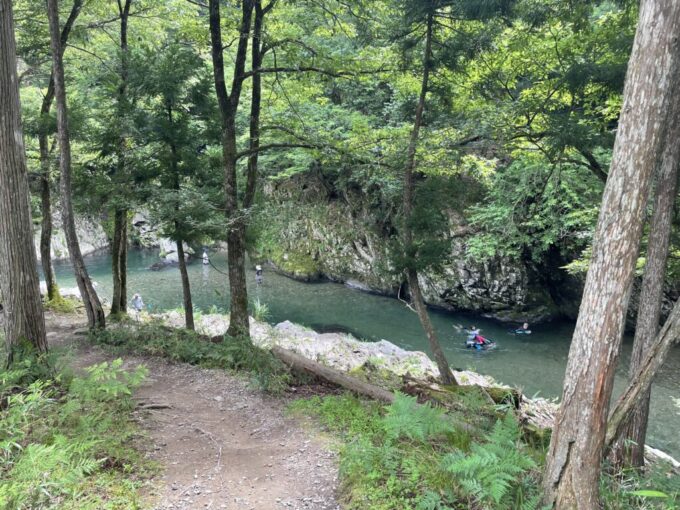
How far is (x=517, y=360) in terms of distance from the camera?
14.8 m

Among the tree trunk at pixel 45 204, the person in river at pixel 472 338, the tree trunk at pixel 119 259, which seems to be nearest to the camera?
the tree trunk at pixel 45 204

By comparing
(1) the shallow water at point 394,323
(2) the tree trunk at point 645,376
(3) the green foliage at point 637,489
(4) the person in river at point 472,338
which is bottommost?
(1) the shallow water at point 394,323

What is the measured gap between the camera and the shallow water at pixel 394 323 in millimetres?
12617

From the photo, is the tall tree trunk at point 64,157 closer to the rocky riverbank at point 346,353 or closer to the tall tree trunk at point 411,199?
the rocky riverbank at point 346,353

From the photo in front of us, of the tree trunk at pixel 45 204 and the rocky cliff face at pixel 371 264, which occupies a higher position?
the tree trunk at pixel 45 204

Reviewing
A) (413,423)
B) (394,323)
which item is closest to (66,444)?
(413,423)

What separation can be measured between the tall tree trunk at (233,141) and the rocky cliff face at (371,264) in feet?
13.0

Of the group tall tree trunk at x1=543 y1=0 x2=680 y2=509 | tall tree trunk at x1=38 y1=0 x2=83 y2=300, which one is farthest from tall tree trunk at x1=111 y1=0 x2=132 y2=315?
tall tree trunk at x1=543 y1=0 x2=680 y2=509

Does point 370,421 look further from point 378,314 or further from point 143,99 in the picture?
point 378,314

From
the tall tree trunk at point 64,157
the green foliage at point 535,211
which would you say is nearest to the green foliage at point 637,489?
the tall tree trunk at point 64,157

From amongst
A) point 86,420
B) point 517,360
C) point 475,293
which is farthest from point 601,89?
point 475,293

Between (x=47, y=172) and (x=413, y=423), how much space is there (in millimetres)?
10491

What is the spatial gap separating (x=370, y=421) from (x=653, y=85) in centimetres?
452

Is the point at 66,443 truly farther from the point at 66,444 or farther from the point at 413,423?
the point at 413,423
